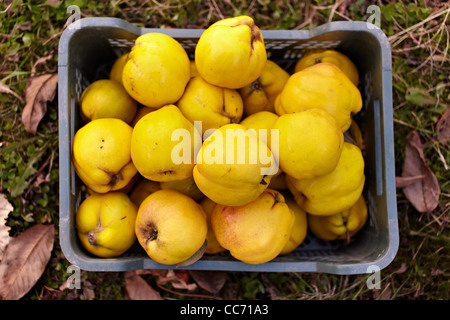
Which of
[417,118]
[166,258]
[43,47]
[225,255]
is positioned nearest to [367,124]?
[417,118]

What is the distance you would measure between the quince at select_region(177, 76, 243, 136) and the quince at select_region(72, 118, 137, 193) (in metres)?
0.24

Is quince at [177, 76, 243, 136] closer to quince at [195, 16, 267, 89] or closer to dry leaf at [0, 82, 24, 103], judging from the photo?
quince at [195, 16, 267, 89]

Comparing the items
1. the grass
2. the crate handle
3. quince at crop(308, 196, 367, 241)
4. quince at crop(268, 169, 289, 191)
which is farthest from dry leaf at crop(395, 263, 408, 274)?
quince at crop(268, 169, 289, 191)

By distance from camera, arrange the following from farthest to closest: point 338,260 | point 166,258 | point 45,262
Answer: point 45,262, point 338,260, point 166,258

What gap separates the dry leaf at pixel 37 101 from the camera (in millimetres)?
1919

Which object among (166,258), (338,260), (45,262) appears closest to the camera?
(166,258)

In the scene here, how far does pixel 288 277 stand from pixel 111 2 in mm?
1643

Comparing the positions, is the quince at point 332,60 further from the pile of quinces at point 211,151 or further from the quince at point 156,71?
the quince at point 156,71

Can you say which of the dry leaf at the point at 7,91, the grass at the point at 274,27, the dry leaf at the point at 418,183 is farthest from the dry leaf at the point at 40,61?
the dry leaf at the point at 418,183

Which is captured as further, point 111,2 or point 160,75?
point 111,2

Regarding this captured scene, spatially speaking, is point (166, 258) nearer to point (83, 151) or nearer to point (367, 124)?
point (83, 151)

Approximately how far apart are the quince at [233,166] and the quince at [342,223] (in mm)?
462

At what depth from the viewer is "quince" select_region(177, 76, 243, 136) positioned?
1.43 meters
